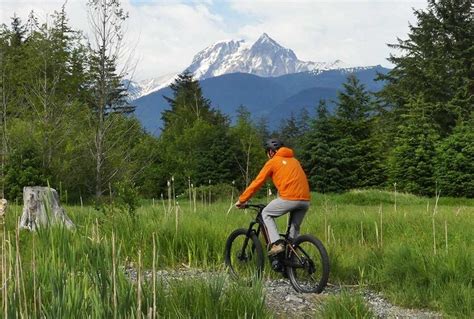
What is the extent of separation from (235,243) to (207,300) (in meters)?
3.26

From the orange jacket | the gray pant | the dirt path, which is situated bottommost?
the dirt path

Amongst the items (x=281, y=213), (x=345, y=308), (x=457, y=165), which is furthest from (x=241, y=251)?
(x=457, y=165)

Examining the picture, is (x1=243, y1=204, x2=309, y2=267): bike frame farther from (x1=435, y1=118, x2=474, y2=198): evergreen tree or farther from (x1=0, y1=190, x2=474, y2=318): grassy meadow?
(x1=435, y1=118, x2=474, y2=198): evergreen tree

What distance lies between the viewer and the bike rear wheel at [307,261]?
6.56 metres

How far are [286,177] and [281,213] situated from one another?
18.6 inches

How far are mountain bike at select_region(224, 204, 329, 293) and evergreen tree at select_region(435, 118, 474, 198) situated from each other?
89.1 feet

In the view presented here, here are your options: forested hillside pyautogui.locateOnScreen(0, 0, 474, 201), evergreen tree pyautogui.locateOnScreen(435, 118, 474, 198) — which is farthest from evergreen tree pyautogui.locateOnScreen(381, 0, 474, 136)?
evergreen tree pyautogui.locateOnScreen(435, 118, 474, 198)

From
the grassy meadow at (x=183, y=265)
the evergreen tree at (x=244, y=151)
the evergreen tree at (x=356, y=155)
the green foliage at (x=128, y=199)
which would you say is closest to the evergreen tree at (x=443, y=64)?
the evergreen tree at (x=356, y=155)

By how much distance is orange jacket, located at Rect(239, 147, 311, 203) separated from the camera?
6910mm

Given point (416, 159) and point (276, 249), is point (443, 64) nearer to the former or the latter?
point (416, 159)

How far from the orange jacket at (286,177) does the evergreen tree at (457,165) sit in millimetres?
27365

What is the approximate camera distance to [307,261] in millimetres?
6785

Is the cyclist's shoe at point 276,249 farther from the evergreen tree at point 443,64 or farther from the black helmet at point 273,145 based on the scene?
the evergreen tree at point 443,64

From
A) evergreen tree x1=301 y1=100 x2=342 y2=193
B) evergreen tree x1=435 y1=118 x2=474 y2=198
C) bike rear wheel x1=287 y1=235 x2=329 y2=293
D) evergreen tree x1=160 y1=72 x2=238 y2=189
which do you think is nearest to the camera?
bike rear wheel x1=287 y1=235 x2=329 y2=293
